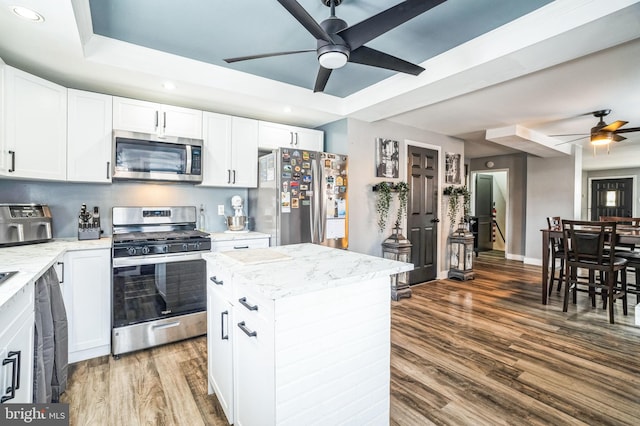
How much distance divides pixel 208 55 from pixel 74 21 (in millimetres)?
997

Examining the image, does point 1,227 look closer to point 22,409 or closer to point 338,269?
point 22,409

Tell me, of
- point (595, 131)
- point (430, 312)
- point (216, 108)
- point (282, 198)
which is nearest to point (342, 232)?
point (282, 198)

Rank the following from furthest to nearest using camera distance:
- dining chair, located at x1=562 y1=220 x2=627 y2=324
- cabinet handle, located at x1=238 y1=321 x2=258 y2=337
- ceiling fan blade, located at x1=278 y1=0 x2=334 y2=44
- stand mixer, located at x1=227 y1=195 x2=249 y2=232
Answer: stand mixer, located at x1=227 y1=195 x2=249 y2=232 → dining chair, located at x1=562 y1=220 x2=627 y2=324 → ceiling fan blade, located at x1=278 y1=0 x2=334 y2=44 → cabinet handle, located at x1=238 y1=321 x2=258 y2=337

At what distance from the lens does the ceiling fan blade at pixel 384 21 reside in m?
1.53

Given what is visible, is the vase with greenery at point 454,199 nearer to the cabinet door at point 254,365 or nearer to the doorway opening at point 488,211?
the doorway opening at point 488,211

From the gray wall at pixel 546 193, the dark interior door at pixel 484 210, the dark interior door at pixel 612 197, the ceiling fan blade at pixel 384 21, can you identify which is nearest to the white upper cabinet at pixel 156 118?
the ceiling fan blade at pixel 384 21

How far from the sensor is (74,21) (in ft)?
5.95

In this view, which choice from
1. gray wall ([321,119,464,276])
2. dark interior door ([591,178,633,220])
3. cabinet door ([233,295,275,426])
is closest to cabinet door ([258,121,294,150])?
gray wall ([321,119,464,276])

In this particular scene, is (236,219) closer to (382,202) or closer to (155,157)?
(155,157)

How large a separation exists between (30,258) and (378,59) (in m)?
2.54

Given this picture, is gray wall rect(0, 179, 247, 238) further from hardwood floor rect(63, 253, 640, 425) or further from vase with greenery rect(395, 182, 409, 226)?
vase with greenery rect(395, 182, 409, 226)

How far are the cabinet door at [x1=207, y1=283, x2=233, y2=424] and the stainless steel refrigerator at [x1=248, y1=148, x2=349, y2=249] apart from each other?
141 centimetres

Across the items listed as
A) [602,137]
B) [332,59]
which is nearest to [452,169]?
[602,137]

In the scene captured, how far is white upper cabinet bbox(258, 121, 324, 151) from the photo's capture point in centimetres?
360
